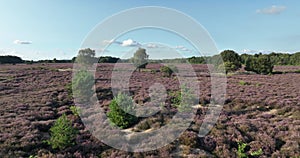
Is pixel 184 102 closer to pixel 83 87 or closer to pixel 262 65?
pixel 83 87

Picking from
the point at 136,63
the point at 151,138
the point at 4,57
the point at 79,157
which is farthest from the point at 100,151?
the point at 4,57

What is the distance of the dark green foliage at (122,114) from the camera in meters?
14.1

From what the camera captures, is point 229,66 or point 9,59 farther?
point 9,59

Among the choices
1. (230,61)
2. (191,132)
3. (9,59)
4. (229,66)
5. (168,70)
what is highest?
(230,61)

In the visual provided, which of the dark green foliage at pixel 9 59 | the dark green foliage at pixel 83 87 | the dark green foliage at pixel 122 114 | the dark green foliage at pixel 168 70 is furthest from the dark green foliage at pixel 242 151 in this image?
the dark green foliage at pixel 9 59

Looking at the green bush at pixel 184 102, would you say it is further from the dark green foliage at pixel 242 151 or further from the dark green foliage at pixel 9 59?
the dark green foliage at pixel 9 59

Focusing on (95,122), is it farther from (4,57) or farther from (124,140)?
(4,57)

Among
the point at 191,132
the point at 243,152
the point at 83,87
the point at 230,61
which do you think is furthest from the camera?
the point at 230,61

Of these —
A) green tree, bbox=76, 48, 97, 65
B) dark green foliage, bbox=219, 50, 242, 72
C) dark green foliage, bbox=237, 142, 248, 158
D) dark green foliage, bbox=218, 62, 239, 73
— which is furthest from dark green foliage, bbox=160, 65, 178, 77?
dark green foliage, bbox=237, 142, 248, 158

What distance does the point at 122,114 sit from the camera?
14.3 meters

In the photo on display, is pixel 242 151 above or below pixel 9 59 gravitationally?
below

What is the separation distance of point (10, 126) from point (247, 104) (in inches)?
653

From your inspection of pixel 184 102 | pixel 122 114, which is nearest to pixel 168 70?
pixel 184 102

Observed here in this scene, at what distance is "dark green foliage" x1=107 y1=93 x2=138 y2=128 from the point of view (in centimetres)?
1415
